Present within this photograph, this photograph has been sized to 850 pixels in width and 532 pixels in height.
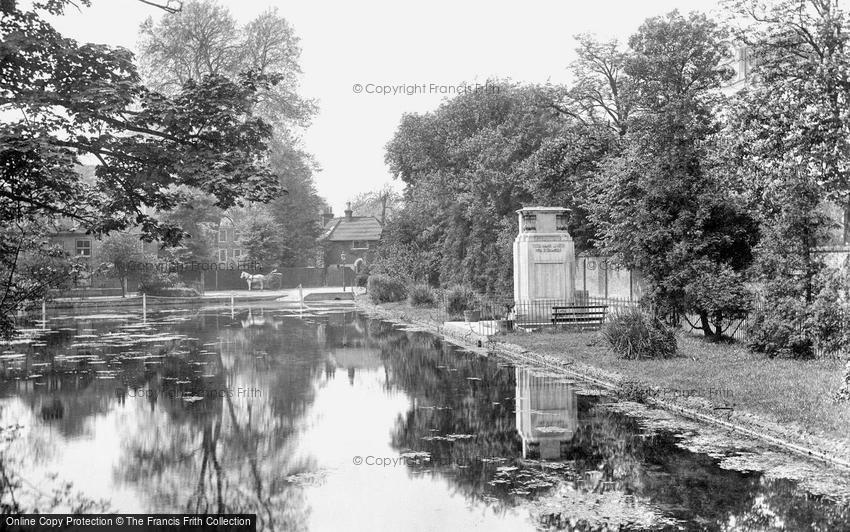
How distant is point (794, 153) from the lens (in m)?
16.0

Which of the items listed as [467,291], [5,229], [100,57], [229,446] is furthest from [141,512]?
[467,291]

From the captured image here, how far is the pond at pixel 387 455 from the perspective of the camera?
705cm

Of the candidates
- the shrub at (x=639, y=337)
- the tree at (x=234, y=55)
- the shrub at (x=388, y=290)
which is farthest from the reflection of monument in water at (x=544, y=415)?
the tree at (x=234, y=55)

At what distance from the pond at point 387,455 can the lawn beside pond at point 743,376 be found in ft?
3.41

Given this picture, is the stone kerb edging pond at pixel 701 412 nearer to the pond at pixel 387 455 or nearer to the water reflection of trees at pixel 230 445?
the pond at pixel 387 455

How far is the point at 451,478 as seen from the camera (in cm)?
820

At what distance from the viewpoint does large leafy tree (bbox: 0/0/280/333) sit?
10.4 m

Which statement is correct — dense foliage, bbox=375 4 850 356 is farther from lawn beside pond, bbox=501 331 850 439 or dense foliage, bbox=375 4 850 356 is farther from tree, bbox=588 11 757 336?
lawn beside pond, bbox=501 331 850 439

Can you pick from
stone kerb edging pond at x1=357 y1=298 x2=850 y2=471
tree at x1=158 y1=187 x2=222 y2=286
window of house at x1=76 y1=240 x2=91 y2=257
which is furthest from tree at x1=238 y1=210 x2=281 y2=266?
stone kerb edging pond at x1=357 y1=298 x2=850 y2=471

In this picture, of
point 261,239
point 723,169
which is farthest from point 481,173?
point 261,239

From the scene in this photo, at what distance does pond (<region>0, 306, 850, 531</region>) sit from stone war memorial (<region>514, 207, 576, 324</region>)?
7.97 m

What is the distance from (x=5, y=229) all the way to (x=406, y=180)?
127 feet

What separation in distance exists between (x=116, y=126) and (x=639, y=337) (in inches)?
459

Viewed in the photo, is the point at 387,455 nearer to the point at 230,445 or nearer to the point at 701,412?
the point at 230,445
